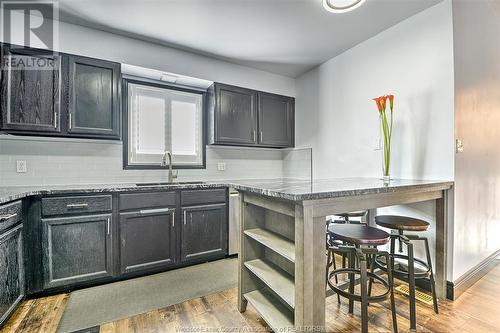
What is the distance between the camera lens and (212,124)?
10.0 feet

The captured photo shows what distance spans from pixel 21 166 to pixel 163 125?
1.43 meters

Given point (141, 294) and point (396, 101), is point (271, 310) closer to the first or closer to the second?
point (141, 294)

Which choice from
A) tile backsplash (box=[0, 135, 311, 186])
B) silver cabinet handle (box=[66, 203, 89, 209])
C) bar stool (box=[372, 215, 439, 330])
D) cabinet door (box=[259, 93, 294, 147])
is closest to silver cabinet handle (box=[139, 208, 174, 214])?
silver cabinet handle (box=[66, 203, 89, 209])

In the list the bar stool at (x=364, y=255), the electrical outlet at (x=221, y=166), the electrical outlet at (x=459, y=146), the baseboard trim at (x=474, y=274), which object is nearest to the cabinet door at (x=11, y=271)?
the electrical outlet at (x=221, y=166)

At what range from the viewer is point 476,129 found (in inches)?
86.0

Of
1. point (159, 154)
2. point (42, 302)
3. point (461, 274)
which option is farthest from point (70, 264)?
point (461, 274)

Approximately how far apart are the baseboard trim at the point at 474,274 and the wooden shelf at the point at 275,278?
1.55 meters

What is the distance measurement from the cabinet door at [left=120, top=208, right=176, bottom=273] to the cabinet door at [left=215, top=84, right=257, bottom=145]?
1.19 m

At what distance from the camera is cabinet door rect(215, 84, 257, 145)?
9.97ft

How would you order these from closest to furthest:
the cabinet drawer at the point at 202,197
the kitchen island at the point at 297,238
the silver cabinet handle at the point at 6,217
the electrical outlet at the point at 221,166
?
the kitchen island at the point at 297,238
the silver cabinet handle at the point at 6,217
the cabinet drawer at the point at 202,197
the electrical outlet at the point at 221,166

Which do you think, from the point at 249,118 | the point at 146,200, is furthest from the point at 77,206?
the point at 249,118

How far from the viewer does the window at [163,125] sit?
279 cm

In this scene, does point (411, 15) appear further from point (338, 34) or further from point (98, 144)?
point (98, 144)

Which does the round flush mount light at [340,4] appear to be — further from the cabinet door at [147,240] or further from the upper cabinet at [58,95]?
the cabinet door at [147,240]
